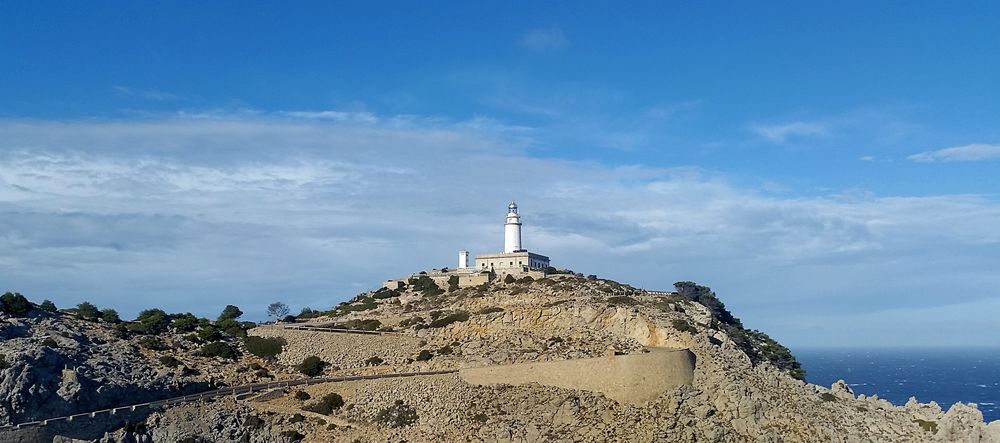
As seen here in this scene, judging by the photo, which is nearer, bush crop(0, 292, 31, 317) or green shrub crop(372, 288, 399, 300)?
bush crop(0, 292, 31, 317)

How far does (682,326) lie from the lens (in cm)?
4459

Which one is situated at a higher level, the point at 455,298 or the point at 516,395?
the point at 455,298

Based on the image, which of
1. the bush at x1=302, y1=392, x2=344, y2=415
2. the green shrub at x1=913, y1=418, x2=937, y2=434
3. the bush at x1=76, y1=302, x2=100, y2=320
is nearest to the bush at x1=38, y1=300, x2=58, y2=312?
the bush at x1=76, y1=302, x2=100, y2=320

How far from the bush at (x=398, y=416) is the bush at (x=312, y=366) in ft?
25.8

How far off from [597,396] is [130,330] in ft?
88.6

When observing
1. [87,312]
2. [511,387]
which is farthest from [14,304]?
[511,387]

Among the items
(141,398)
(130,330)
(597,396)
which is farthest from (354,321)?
(597,396)

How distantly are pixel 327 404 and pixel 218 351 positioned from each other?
10241 mm

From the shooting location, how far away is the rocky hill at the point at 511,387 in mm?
36250

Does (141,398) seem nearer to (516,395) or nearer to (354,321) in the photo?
(516,395)

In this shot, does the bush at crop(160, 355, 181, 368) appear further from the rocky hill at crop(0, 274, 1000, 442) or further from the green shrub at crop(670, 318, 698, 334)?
the green shrub at crop(670, 318, 698, 334)

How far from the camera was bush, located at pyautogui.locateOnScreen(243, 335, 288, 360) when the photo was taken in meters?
48.2

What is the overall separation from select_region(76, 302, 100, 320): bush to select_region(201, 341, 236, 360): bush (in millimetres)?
8533

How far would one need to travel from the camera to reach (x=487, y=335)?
160 feet
